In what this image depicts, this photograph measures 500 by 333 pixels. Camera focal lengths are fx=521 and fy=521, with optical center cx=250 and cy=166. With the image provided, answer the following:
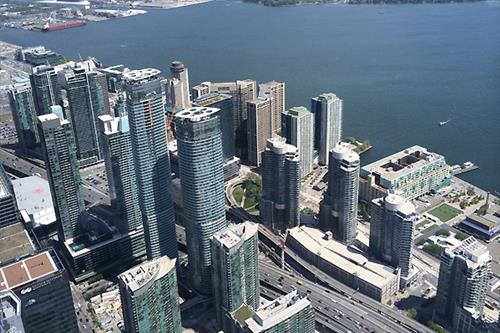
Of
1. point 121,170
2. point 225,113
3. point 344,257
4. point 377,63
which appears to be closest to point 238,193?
point 225,113

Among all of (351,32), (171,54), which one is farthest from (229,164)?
(351,32)

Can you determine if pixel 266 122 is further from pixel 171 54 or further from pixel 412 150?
pixel 171 54

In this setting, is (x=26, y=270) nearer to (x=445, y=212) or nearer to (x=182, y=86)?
(x=445, y=212)

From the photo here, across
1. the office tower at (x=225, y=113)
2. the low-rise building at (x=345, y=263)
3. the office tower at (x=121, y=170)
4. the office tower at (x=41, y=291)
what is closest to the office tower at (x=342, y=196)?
the low-rise building at (x=345, y=263)

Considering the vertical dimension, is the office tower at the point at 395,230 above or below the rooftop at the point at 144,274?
below

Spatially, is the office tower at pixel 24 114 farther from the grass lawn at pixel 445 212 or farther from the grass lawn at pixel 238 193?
the grass lawn at pixel 445 212

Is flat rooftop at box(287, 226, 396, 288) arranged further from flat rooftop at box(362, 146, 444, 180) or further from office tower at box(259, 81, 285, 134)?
office tower at box(259, 81, 285, 134)

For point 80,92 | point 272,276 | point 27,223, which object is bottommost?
point 272,276
